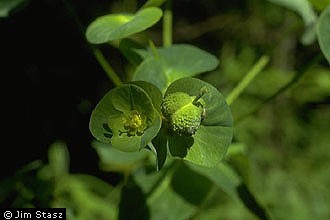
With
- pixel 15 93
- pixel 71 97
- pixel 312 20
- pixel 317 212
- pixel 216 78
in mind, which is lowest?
pixel 317 212

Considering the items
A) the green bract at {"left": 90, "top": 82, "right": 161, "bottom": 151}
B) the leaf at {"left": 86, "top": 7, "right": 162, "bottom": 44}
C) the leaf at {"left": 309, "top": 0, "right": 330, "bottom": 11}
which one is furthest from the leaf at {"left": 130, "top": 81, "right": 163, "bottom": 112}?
the leaf at {"left": 309, "top": 0, "right": 330, "bottom": 11}

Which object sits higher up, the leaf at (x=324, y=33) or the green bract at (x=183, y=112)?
the green bract at (x=183, y=112)

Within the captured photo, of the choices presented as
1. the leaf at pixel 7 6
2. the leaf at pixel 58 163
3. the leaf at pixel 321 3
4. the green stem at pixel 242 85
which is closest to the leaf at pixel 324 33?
the leaf at pixel 321 3

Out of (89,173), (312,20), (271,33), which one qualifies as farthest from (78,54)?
(312,20)

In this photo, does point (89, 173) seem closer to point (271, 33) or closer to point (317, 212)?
point (317, 212)

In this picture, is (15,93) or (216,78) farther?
(216,78)

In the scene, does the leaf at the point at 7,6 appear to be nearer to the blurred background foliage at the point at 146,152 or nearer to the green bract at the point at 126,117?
the blurred background foliage at the point at 146,152

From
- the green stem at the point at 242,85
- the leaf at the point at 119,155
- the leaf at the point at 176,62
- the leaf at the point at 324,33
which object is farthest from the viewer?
the leaf at the point at 119,155
